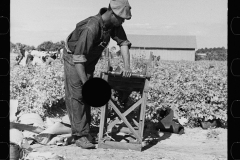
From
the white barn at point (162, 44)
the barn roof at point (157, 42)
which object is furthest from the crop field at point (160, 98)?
the barn roof at point (157, 42)

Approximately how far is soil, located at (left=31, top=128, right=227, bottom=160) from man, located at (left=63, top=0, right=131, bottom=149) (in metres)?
0.25

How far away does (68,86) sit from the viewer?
420cm

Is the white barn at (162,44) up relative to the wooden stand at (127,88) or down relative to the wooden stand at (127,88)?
up

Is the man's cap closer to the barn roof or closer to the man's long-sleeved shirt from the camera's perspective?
the man's long-sleeved shirt

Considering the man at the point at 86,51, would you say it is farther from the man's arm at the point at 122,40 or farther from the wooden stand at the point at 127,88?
the wooden stand at the point at 127,88

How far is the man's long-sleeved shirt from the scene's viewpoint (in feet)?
11.6

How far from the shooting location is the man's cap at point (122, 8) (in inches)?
136

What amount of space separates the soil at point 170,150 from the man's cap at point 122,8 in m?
1.65

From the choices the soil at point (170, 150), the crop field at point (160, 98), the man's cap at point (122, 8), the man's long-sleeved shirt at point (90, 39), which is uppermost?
the man's cap at point (122, 8)

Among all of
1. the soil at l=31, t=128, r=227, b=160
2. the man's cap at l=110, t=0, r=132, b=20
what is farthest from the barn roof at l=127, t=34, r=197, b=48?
the man's cap at l=110, t=0, r=132, b=20

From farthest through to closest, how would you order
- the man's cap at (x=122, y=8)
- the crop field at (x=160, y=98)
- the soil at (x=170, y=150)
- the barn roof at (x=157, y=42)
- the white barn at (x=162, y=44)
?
the white barn at (x=162, y=44), the barn roof at (x=157, y=42), the crop field at (x=160, y=98), the soil at (x=170, y=150), the man's cap at (x=122, y=8)

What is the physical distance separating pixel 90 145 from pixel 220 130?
2.68 m

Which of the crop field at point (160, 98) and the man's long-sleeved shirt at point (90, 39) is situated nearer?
the man's long-sleeved shirt at point (90, 39)
